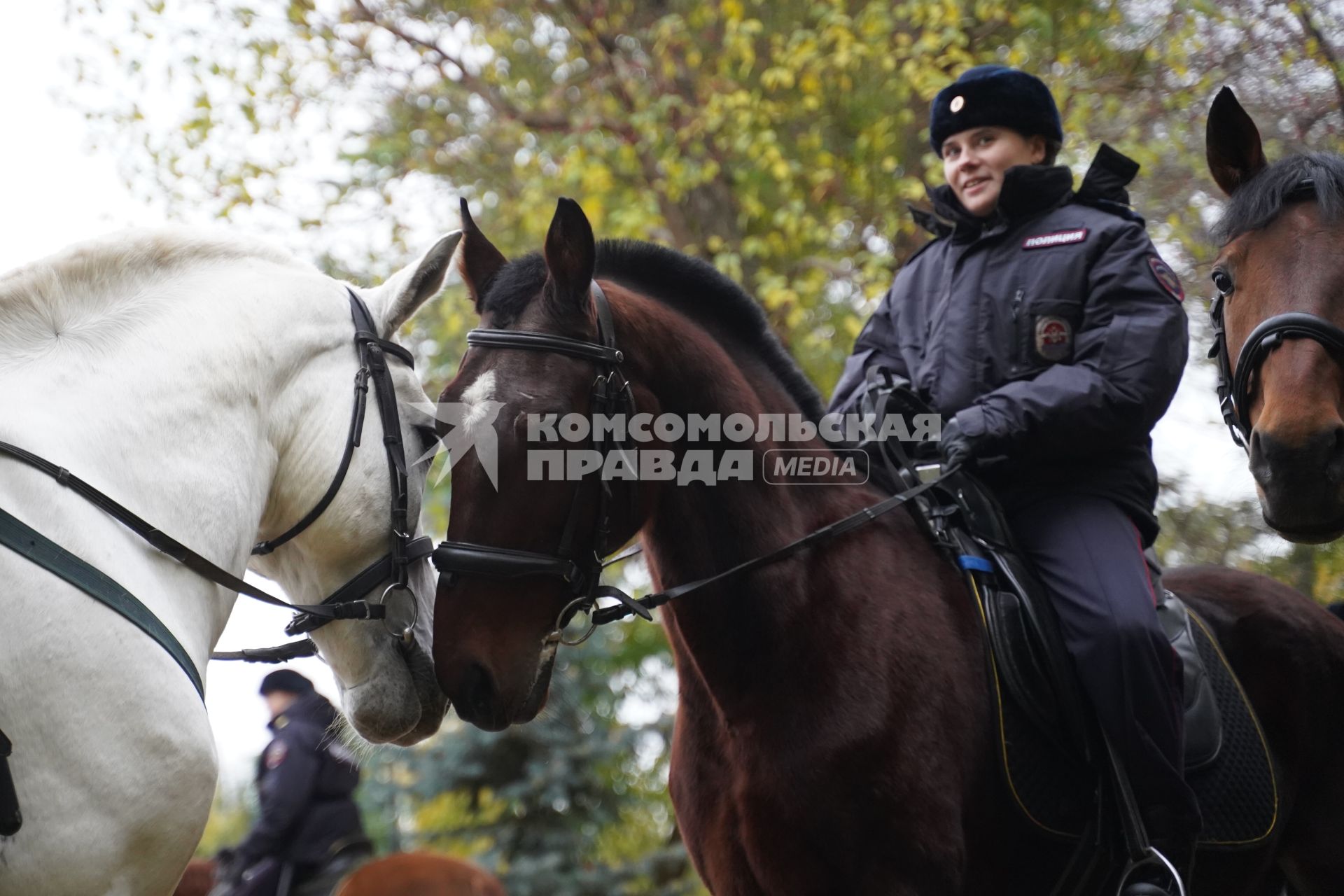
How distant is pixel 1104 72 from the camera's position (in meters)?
9.29

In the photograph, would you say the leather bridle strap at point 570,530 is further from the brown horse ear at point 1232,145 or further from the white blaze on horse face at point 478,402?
the brown horse ear at point 1232,145

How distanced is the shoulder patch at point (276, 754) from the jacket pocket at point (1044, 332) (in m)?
4.27

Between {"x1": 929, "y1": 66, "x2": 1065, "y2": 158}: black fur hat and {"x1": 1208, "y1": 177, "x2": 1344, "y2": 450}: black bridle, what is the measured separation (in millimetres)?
839

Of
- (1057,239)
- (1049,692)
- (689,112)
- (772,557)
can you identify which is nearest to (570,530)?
(772,557)

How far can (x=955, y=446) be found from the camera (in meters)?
3.47

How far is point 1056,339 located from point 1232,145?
29.2 inches

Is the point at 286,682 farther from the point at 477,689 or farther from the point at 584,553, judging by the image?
the point at 584,553

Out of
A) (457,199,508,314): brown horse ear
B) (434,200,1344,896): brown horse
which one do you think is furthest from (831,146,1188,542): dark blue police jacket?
(457,199,508,314): brown horse ear

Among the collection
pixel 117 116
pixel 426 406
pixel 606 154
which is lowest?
pixel 426 406

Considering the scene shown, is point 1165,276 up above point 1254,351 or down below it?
above

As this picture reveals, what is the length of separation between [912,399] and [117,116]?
931 centimetres

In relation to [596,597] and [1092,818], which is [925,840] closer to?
[1092,818]

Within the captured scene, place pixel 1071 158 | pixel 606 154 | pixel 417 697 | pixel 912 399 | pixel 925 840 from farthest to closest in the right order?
pixel 606 154 < pixel 1071 158 < pixel 912 399 < pixel 417 697 < pixel 925 840

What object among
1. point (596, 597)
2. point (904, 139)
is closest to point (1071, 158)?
point (904, 139)
